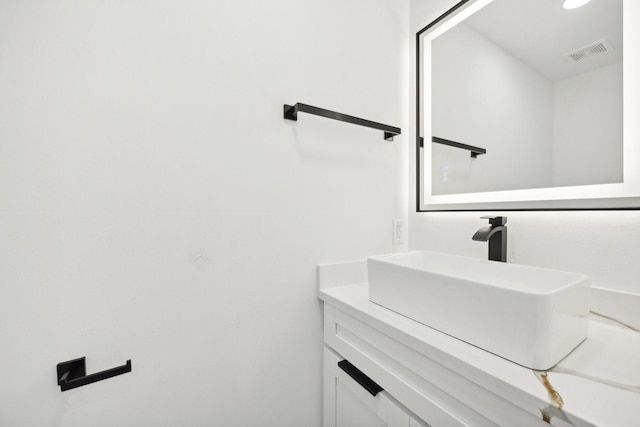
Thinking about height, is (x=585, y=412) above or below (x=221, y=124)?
below

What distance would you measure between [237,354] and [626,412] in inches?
33.9

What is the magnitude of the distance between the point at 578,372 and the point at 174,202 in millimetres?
984

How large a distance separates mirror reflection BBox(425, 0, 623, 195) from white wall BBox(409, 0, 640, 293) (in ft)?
0.31

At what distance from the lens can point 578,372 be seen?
19.4 inches

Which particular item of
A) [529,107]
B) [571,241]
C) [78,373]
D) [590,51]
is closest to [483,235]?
[571,241]

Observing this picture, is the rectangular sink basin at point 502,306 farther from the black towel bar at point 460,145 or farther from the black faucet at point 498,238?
the black towel bar at point 460,145

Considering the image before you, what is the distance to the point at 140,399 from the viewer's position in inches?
28.3

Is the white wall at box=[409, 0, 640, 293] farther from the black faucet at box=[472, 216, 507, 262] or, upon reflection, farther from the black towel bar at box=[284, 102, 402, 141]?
the black towel bar at box=[284, 102, 402, 141]

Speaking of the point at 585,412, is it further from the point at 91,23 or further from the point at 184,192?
the point at 91,23

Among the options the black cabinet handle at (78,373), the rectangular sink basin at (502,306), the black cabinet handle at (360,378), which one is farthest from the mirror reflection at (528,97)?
the black cabinet handle at (78,373)

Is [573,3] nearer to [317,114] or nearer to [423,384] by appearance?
[317,114]

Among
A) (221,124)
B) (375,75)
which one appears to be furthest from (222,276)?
(375,75)

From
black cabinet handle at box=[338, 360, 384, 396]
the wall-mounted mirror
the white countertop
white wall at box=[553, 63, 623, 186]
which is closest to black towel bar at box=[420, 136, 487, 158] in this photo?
the wall-mounted mirror

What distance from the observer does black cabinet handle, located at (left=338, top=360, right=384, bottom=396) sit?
0.75 metres
